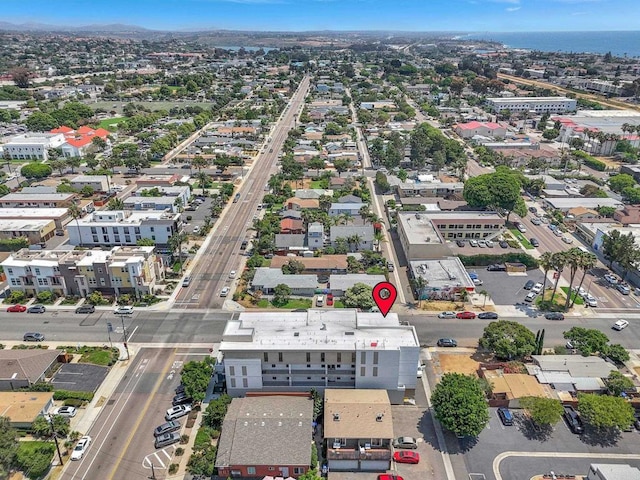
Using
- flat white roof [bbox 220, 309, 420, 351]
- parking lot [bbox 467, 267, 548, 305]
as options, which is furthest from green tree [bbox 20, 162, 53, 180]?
parking lot [bbox 467, 267, 548, 305]

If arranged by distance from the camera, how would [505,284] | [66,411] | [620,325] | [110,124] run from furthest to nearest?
[110,124] → [505,284] → [620,325] → [66,411]

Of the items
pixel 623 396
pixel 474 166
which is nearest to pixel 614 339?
pixel 623 396

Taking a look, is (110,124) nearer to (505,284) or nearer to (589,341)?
(505,284)

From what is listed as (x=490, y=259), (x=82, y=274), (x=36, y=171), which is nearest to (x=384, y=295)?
(x=490, y=259)

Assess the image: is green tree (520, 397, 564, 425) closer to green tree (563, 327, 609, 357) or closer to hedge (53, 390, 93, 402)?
green tree (563, 327, 609, 357)

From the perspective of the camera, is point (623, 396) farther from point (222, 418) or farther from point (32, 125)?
point (32, 125)

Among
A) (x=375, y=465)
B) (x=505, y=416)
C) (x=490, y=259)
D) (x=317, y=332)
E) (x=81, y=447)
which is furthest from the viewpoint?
(x=490, y=259)
